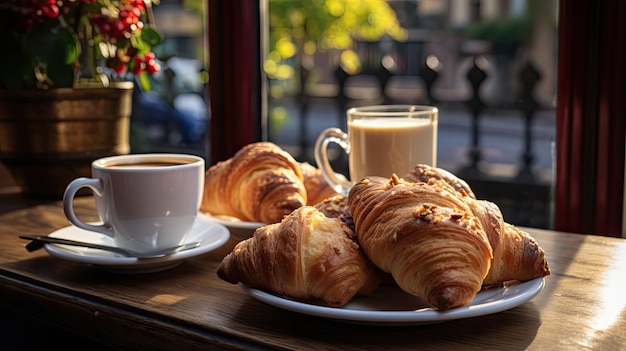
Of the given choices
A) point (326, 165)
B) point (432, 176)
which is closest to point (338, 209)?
point (432, 176)

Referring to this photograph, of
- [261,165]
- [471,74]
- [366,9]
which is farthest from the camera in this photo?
[366,9]

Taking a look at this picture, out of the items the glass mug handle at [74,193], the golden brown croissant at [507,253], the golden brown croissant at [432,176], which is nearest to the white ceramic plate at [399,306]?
the golden brown croissant at [507,253]

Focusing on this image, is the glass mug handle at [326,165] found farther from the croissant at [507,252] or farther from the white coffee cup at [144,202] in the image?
the croissant at [507,252]

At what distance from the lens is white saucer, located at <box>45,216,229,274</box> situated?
92cm

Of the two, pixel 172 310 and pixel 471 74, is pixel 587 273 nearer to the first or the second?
pixel 172 310

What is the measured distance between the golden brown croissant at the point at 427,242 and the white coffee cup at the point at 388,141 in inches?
17.5

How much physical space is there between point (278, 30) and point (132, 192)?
3.33 metres

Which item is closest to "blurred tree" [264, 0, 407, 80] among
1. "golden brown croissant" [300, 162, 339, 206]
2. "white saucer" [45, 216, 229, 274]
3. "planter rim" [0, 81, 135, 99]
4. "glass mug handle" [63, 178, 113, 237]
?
"planter rim" [0, 81, 135, 99]

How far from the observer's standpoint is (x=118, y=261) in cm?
91

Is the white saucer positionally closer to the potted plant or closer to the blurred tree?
the potted plant

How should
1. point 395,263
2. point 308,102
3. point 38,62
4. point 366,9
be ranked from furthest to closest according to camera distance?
point 366,9 < point 308,102 < point 38,62 < point 395,263

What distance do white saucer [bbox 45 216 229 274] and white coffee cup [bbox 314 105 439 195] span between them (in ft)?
0.83

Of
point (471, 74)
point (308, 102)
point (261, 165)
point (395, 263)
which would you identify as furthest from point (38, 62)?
point (308, 102)

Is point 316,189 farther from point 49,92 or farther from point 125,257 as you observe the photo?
point 49,92
